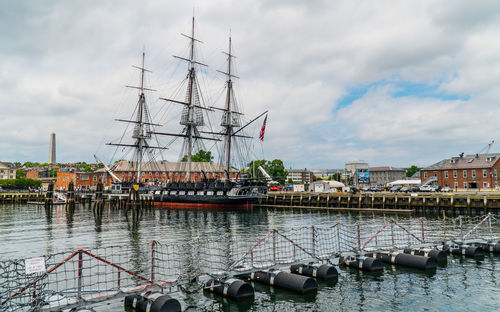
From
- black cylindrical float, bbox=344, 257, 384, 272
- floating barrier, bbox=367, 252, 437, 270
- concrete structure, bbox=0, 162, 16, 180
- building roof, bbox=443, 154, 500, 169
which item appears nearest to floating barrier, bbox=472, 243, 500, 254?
floating barrier, bbox=367, 252, 437, 270

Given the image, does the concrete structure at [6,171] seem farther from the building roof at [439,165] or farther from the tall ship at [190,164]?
the building roof at [439,165]

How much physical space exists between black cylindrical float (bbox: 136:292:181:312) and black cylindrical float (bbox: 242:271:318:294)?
4.19m

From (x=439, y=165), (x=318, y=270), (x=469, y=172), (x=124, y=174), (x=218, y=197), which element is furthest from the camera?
(x=124, y=174)

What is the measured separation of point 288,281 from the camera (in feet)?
41.9

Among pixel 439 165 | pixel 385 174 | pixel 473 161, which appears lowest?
pixel 385 174

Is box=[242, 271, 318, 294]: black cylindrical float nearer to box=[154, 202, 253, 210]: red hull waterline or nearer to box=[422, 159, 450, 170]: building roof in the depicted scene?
box=[154, 202, 253, 210]: red hull waterline

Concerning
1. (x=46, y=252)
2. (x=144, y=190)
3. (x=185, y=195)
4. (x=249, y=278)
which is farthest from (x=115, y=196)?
(x=249, y=278)

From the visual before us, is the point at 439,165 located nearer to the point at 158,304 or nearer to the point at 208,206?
the point at 208,206

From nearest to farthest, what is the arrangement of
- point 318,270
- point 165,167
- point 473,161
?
point 318,270 < point 473,161 < point 165,167

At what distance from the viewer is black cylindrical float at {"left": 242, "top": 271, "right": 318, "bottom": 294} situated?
40.9 ft

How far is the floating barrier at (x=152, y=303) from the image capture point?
10.1 m

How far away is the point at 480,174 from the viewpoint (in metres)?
68.0

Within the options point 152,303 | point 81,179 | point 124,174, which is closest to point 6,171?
point 81,179

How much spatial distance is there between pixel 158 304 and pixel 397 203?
47879 mm
